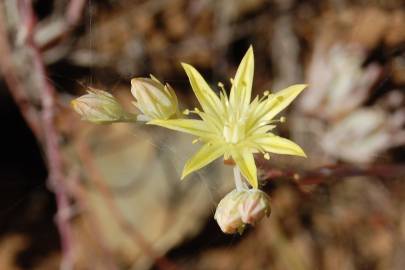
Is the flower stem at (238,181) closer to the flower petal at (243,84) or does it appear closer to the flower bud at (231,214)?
the flower bud at (231,214)

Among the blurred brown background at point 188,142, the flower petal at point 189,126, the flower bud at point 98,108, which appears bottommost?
the blurred brown background at point 188,142

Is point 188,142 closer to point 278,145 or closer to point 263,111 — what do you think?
point 263,111

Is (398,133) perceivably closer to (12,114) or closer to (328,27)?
(328,27)

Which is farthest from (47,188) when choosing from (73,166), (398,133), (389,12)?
(389,12)

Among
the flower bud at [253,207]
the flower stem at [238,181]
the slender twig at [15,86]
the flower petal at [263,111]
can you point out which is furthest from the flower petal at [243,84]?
the slender twig at [15,86]

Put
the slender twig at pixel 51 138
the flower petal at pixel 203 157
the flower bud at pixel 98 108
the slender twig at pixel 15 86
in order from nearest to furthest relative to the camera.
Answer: the flower petal at pixel 203 157, the flower bud at pixel 98 108, the slender twig at pixel 51 138, the slender twig at pixel 15 86

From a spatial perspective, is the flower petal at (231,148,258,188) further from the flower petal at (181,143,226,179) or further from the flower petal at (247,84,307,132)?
the flower petal at (247,84,307,132)
